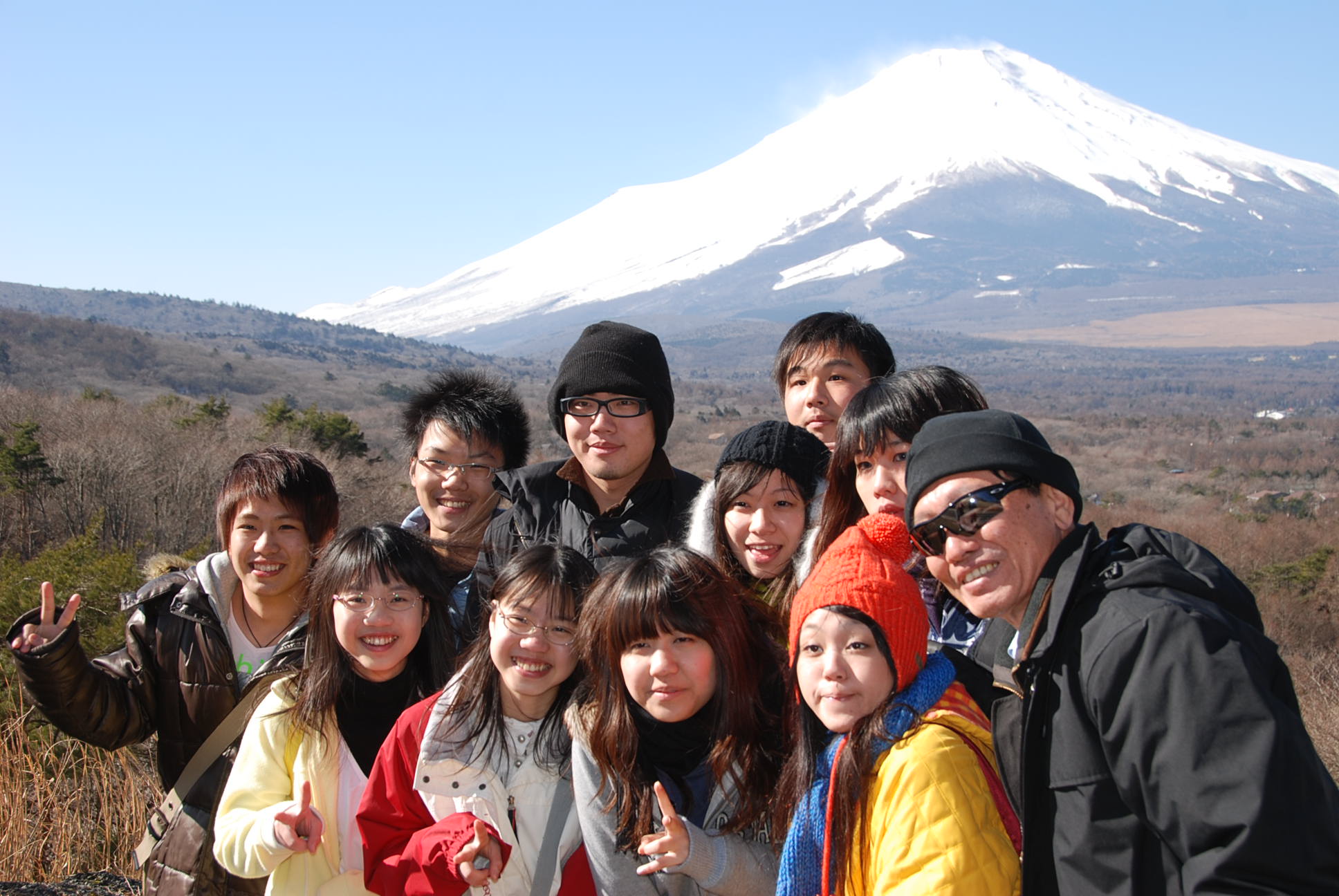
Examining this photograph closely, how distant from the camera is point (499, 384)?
12.6ft

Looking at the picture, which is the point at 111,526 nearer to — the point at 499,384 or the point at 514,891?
the point at 499,384

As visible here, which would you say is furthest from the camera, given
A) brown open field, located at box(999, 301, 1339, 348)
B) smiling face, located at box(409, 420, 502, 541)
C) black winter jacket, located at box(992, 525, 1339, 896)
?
brown open field, located at box(999, 301, 1339, 348)

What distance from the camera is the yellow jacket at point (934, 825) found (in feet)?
5.61

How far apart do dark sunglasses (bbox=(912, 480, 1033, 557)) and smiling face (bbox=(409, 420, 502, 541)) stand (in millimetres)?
2034

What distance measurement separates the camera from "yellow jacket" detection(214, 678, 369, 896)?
2281 mm

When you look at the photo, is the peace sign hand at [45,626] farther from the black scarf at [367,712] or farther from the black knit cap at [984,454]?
the black knit cap at [984,454]

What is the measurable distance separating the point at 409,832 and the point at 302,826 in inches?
9.8

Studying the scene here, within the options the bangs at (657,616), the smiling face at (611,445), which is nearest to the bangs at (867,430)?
the bangs at (657,616)

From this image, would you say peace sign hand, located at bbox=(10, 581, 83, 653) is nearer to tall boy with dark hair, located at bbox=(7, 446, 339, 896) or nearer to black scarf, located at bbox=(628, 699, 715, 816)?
tall boy with dark hair, located at bbox=(7, 446, 339, 896)

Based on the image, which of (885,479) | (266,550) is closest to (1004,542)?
(885,479)

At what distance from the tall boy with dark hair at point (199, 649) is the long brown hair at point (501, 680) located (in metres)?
0.58

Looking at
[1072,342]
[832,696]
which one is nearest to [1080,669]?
[832,696]

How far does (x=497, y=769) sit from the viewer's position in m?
2.33

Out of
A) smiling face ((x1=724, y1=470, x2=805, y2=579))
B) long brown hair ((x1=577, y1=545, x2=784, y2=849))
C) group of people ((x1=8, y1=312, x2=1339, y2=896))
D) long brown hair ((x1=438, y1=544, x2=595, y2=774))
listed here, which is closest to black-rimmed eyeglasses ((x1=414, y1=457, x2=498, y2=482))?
group of people ((x1=8, y1=312, x2=1339, y2=896))
